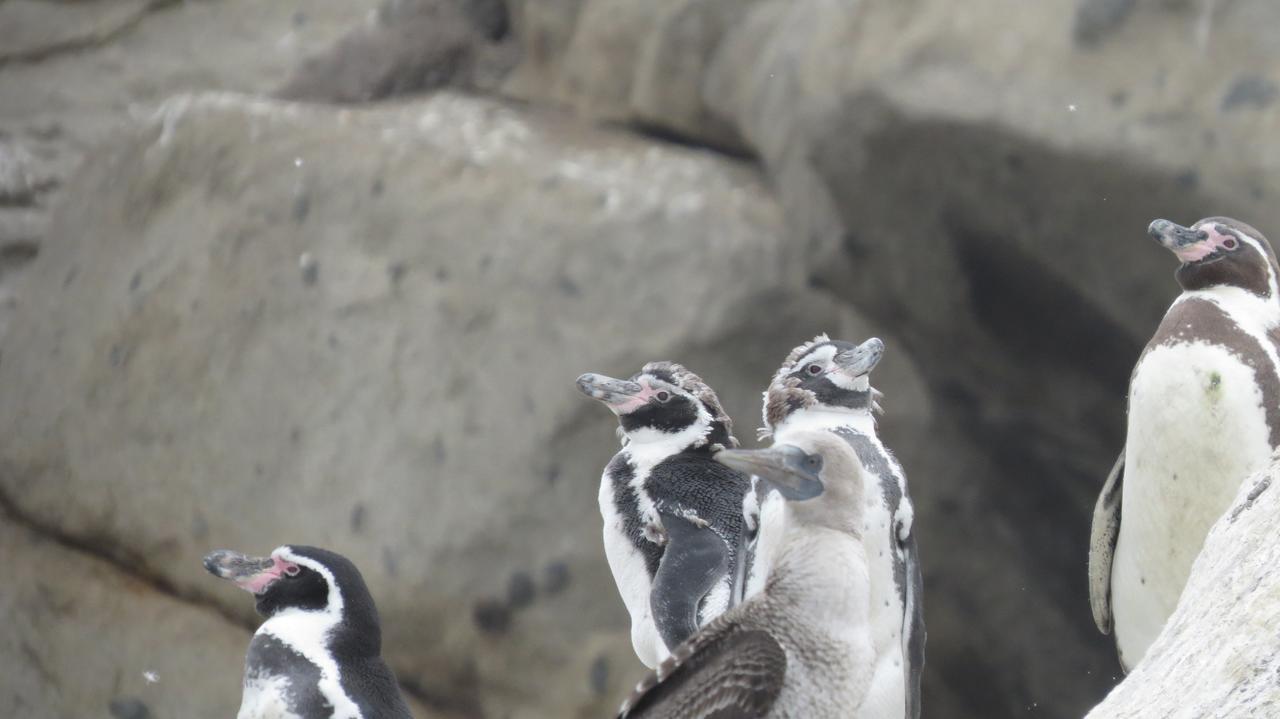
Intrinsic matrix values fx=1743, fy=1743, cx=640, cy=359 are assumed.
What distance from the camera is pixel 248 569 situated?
169 inches

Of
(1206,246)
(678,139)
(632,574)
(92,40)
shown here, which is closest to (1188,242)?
(1206,246)

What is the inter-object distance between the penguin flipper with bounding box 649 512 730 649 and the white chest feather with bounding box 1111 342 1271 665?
1.15 meters

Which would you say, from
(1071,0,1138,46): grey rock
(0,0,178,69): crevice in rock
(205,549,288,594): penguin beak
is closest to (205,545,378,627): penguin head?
(205,549,288,594): penguin beak

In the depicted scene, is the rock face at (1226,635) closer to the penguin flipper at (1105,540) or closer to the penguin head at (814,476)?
the penguin head at (814,476)

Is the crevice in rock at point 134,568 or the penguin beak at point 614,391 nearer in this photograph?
the penguin beak at point 614,391

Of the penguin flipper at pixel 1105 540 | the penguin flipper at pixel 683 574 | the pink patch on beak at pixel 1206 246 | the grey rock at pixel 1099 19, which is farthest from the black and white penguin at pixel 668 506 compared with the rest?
the grey rock at pixel 1099 19

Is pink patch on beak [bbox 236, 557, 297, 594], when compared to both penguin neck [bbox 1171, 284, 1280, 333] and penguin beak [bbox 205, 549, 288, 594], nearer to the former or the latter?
penguin beak [bbox 205, 549, 288, 594]

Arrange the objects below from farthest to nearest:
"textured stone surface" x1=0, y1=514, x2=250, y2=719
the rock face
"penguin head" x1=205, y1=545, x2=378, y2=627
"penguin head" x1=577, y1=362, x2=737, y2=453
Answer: "textured stone surface" x1=0, y1=514, x2=250, y2=719
"penguin head" x1=577, y1=362, x2=737, y2=453
"penguin head" x1=205, y1=545, x2=378, y2=627
the rock face

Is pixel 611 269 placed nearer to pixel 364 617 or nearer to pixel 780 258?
pixel 780 258

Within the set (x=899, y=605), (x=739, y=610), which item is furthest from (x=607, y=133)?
(x=739, y=610)

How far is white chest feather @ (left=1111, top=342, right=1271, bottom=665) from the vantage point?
170 inches

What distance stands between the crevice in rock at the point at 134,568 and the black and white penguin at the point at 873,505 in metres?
2.61

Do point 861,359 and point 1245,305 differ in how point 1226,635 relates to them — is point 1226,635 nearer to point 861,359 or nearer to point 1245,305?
point 861,359

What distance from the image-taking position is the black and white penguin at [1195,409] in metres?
4.33
